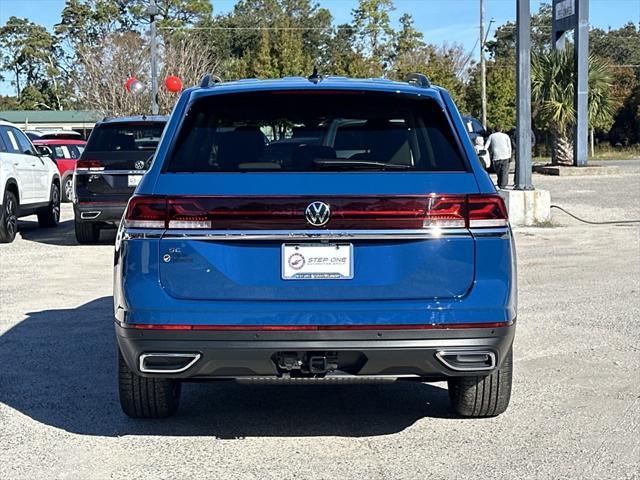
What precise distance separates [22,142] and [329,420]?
12.0 m

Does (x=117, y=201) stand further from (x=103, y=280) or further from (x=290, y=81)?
(x=290, y=81)

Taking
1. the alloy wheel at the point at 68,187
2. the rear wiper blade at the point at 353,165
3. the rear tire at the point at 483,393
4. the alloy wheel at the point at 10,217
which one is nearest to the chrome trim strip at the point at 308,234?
the rear wiper blade at the point at 353,165

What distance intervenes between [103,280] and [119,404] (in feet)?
17.5

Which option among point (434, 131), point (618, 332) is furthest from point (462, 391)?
point (618, 332)

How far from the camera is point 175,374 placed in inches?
178

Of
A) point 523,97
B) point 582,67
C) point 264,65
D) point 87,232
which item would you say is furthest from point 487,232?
point 264,65

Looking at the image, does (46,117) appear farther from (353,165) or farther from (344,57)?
(353,165)

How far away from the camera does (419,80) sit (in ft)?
17.5

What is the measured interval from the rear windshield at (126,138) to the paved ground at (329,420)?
5123 millimetres

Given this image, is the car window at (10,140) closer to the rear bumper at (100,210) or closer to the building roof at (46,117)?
the rear bumper at (100,210)

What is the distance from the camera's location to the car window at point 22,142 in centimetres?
1567

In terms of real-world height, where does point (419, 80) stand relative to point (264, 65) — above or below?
below

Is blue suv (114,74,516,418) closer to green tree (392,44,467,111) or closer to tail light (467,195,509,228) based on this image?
tail light (467,195,509,228)

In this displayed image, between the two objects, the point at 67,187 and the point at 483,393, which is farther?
the point at 67,187
